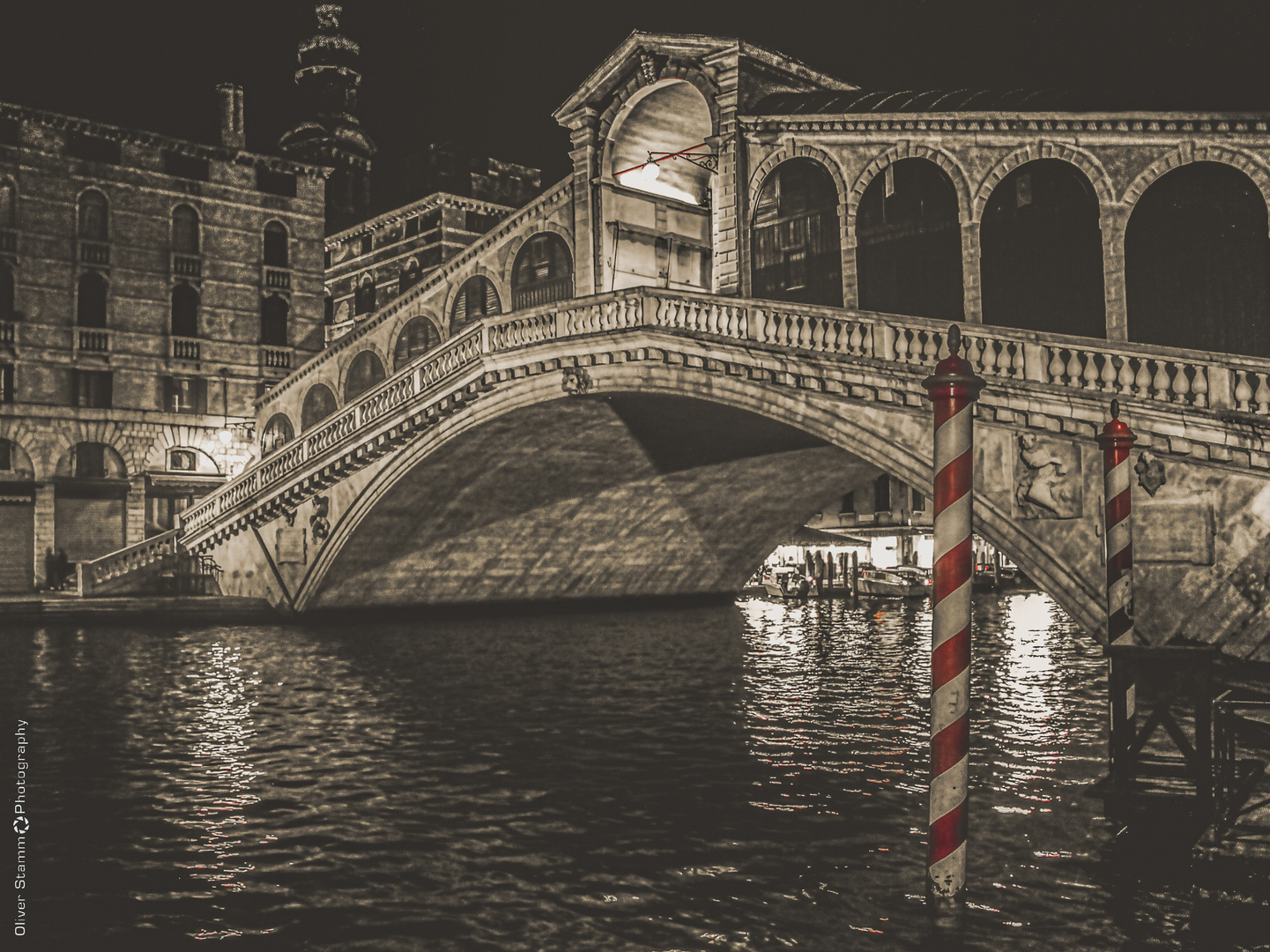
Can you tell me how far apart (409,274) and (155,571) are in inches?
605

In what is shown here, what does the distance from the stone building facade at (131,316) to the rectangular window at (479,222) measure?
216 inches

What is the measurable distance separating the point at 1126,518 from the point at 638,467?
14979mm

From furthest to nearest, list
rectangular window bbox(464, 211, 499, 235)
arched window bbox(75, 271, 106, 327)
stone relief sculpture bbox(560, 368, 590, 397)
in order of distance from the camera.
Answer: rectangular window bbox(464, 211, 499, 235)
arched window bbox(75, 271, 106, 327)
stone relief sculpture bbox(560, 368, 590, 397)

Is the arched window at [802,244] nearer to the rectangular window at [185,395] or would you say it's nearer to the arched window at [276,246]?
the arched window at [276,246]

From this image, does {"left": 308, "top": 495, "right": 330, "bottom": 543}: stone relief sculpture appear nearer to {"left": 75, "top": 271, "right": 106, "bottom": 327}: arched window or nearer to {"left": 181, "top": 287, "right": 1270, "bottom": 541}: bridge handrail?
{"left": 181, "top": 287, "right": 1270, "bottom": 541}: bridge handrail

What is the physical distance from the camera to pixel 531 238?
925 inches

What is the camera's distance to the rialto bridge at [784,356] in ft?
39.0

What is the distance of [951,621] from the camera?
5176 millimetres

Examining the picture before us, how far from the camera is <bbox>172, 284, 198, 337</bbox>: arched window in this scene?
→ 3128cm

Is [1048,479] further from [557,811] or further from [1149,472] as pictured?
[557,811]

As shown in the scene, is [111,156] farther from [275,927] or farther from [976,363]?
[275,927]

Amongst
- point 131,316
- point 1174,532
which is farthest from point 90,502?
point 1174,532

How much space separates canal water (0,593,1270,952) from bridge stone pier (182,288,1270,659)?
2155 millimetres

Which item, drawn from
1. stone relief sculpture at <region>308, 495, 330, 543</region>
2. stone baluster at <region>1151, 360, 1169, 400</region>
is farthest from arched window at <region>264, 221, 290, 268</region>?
stone baluster at <region>1151, 360, 1169, 400</region>
